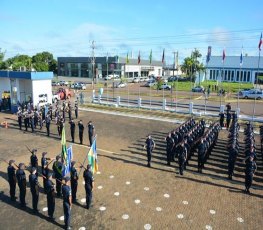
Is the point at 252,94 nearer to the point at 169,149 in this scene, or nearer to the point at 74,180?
the point at 169,149

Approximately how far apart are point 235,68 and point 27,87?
4645 cm

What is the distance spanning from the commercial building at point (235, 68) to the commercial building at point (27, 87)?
40687mm

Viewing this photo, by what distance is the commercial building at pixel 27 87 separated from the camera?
25.6m

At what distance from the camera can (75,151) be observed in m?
15.8

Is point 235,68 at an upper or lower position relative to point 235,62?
lower

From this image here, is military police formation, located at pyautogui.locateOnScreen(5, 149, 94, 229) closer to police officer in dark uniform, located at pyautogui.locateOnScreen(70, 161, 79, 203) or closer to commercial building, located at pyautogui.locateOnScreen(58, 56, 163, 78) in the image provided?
police officer in dark uniform, located at pyautogui.locateOnScreen(70, 161, 79, 203)

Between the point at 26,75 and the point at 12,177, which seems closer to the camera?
the point at 12,177

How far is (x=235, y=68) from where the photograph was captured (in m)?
60.1

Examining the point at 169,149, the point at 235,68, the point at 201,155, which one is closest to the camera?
the point at 201,155

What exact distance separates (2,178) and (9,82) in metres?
17.4

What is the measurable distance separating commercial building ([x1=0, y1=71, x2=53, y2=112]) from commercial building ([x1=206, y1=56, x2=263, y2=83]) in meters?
40.7

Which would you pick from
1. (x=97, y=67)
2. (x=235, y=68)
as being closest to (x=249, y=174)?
(x=235, y=68)

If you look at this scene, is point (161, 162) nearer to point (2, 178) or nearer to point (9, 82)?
point (2, 178)

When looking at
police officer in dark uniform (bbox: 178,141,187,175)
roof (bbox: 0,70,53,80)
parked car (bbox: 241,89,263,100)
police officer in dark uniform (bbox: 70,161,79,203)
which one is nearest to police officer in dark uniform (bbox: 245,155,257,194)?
police officer in dark uniform (bbox: 178,141,187,175)
